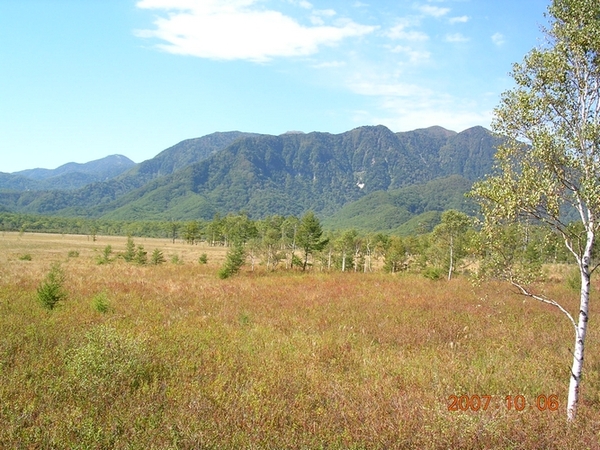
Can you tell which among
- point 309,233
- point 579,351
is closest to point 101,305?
point 579,351

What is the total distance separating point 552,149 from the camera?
624 cm

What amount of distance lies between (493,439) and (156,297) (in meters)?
14.9

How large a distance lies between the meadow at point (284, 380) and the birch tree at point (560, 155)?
181 cm

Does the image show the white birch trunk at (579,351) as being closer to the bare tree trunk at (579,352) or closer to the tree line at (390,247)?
the bare tree trunk at (579,352)

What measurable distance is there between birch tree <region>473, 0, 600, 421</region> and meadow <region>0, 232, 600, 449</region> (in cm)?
181

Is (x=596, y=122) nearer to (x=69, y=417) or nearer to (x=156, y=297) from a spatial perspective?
(x=69, y=417)

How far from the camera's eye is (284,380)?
709 cm

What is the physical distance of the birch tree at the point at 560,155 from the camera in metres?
5.98

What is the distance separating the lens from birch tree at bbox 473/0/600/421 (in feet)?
19.6

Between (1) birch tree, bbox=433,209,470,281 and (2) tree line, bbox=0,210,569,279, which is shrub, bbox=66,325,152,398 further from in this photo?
(1) birch tree, bbox=433,209,470,281

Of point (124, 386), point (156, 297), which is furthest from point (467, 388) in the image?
point (156, 297)

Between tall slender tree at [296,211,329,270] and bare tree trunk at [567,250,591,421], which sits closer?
bare tree trunk at [567,250,591,421]

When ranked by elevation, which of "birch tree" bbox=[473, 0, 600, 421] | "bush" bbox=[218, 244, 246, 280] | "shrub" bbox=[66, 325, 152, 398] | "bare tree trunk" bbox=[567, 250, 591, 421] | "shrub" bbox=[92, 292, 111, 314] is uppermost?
"birch tree" bbox=[473, 0, 600, 421]
